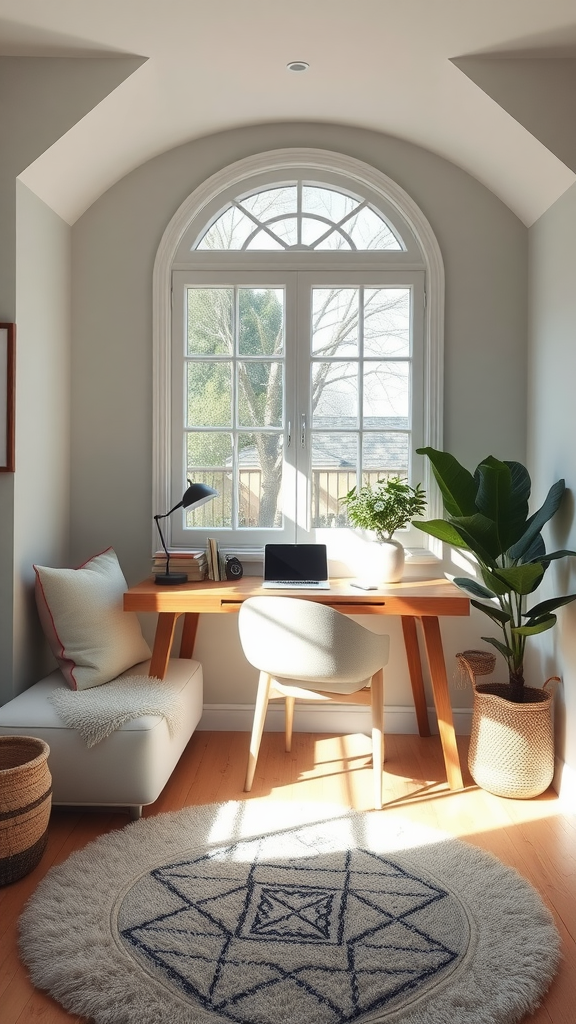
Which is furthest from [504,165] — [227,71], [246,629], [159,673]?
[159,673]

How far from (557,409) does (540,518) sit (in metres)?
0.49

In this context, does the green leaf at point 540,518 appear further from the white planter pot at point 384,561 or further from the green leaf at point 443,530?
the white planter pot at point 384,561

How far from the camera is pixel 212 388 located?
13.2ft

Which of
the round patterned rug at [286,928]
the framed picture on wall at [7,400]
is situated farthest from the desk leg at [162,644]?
the framed picture on wall at [7,400]

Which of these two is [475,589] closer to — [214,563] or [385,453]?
[385,453]

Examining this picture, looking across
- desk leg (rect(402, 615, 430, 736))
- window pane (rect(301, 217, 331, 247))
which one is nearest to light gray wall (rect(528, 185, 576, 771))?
desk leg (rect(402, 615, 430, 736))

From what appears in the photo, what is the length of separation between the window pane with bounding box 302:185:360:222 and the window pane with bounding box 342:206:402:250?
0.06 m

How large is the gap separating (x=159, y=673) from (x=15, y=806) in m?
1.00

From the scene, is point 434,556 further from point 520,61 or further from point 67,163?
point 67,163

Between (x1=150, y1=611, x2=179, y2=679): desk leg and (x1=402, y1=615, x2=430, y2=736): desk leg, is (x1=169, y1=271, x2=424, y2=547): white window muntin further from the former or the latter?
(x1=150, y1=611, x2=179, y2=679): desk leg

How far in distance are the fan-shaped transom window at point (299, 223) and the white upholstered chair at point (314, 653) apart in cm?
193

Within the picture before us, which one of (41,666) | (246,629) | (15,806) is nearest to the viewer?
(15,806)

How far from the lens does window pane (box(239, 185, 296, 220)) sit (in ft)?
13.1

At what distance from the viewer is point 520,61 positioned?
3131 millimetres
